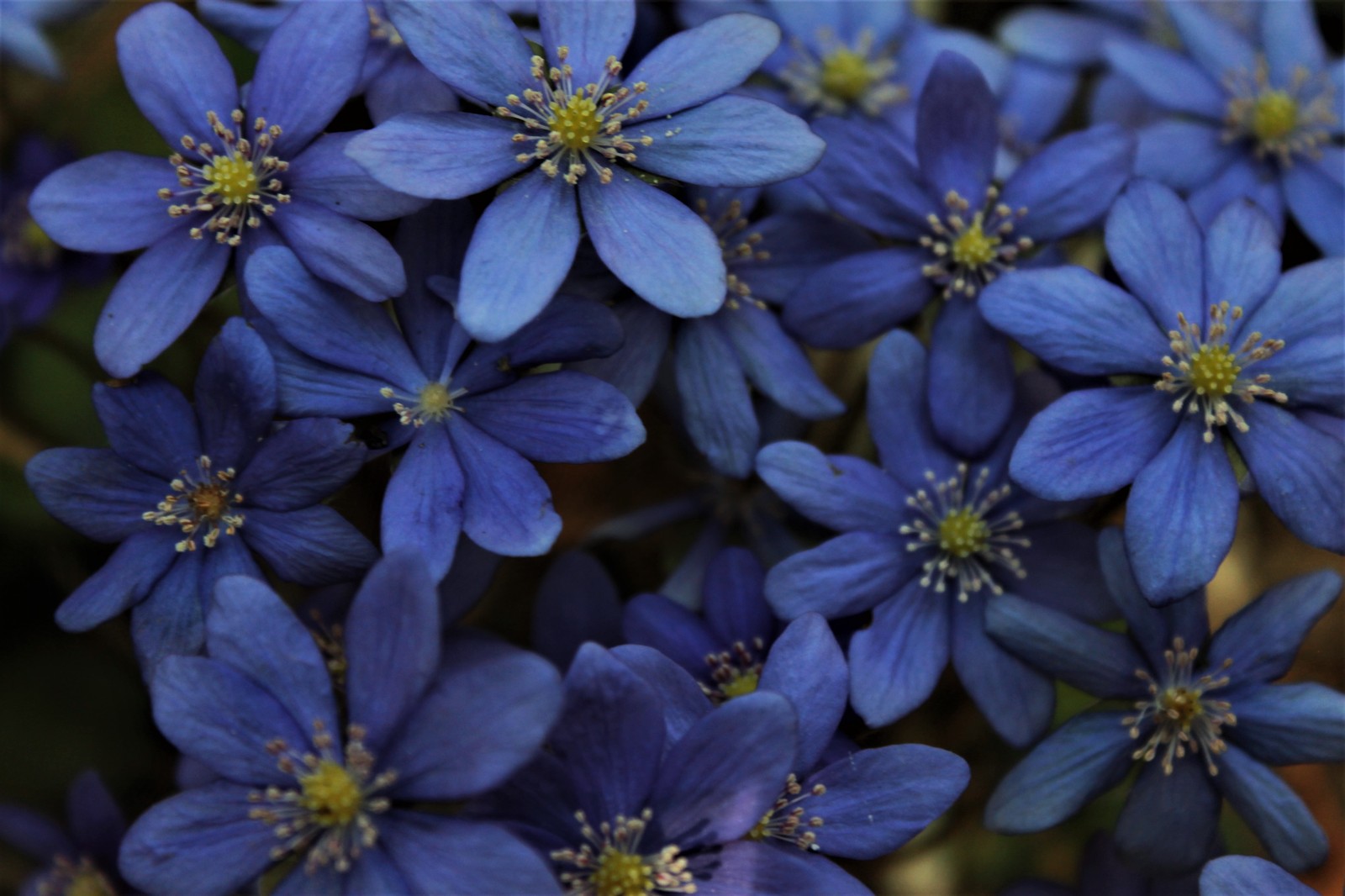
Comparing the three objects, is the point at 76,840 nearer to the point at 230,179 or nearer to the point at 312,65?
the point at 230,179

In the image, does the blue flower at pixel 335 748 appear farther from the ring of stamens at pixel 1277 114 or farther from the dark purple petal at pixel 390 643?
the ring of stamens at pixel 1277 114

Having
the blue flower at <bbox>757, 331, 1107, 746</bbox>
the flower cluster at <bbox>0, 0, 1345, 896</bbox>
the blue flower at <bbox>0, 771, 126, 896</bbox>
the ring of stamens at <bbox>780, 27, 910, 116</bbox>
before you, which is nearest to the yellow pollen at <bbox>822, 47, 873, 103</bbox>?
the ring of stamens at <bbox>780, 27, 910, 116</bbox>

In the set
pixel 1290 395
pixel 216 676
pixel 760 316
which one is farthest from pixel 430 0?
pixel 1290 395

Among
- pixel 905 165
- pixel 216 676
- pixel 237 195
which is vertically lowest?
pixel 216 676

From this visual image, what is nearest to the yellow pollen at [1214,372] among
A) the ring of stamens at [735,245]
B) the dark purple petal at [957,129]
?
the dark purple petal at [957,129]

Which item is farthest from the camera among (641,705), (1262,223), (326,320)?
(1262,223)

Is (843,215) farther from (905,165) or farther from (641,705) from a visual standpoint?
(641,705)
